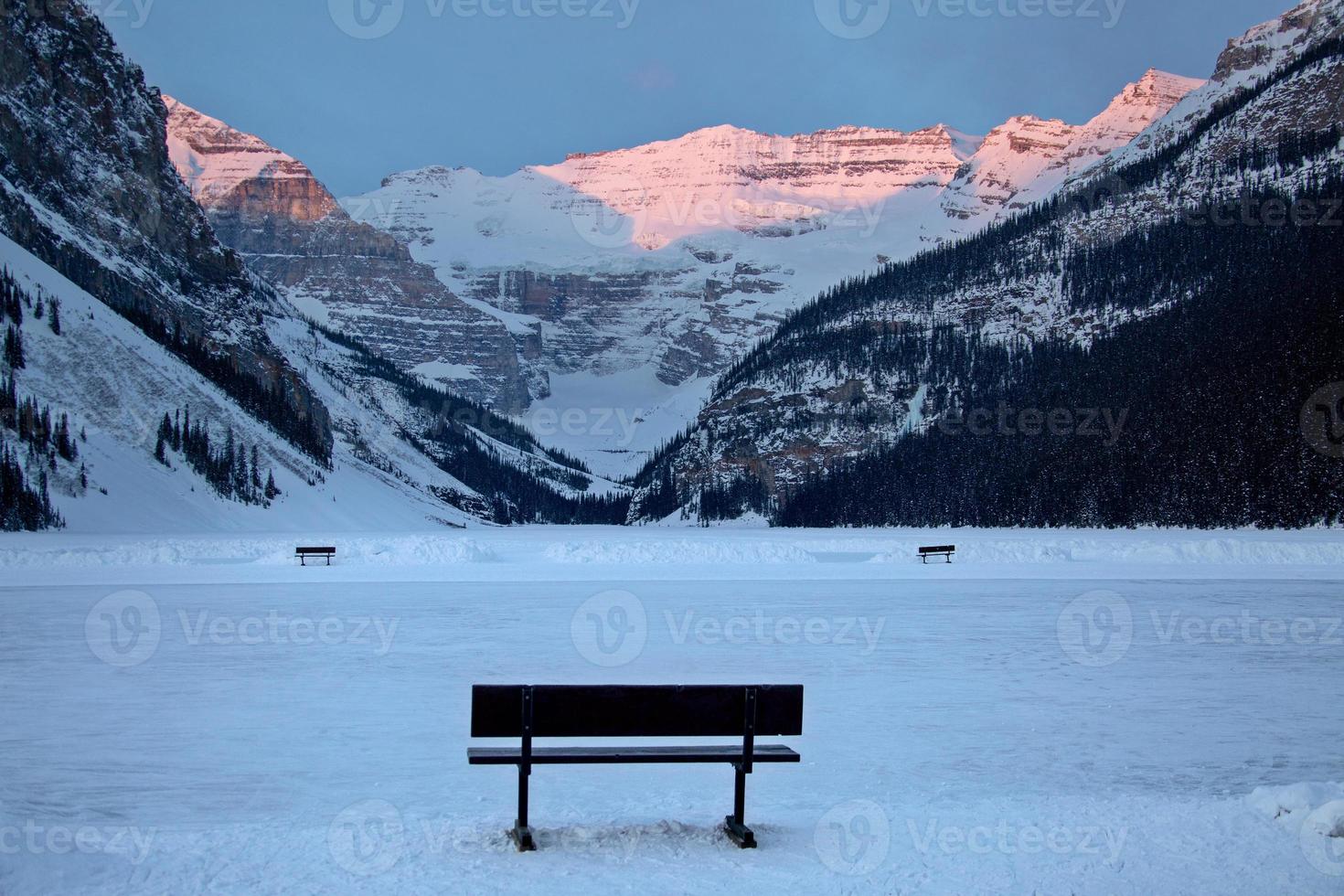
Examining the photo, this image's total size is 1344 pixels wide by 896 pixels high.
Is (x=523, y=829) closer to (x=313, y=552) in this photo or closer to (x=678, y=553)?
(x=313, y=552)

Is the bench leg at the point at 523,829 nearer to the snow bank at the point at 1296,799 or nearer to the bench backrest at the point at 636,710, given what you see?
the bench backrest at the point at 636,710

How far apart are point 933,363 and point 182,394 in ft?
375

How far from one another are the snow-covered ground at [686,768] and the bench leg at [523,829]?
0.24 metres

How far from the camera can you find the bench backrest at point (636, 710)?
814cm

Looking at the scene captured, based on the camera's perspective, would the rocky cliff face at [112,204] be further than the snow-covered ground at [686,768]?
Yes

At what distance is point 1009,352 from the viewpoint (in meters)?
168

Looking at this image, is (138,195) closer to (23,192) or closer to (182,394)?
(23,192)

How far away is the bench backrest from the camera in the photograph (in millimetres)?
8141

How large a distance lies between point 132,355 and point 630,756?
10535 centimetres

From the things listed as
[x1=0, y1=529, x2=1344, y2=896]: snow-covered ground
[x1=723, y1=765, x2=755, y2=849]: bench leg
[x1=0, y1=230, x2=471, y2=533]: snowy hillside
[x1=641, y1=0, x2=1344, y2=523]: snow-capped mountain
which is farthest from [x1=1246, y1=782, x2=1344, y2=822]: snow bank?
[x1=641, y1=0, x2=1344, y2=523]: snow-capped mountain

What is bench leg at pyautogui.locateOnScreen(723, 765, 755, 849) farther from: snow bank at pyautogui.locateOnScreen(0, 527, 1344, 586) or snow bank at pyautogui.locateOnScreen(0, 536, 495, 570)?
snow bank at pyautogui.locateOnScreen(0, 536, 495, 570)

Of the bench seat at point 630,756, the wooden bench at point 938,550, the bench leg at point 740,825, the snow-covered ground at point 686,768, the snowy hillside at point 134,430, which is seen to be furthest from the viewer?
the snowy hillside at point 134,430

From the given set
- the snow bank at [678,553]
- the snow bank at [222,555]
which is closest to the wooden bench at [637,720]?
the snow bank at [678,553]

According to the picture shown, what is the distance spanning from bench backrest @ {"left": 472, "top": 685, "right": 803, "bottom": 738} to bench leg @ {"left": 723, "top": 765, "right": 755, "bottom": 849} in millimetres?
363
